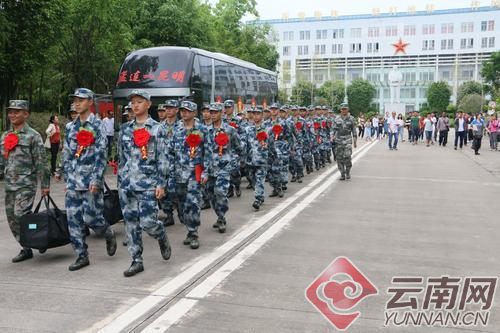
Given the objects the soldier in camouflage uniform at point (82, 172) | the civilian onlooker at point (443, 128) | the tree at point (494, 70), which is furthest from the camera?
the tree at point (494, 70)

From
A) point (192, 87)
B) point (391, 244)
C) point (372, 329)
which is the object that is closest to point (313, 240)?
point (391, 244)

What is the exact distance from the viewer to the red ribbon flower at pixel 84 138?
19.2ft

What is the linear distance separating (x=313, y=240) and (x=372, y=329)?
289 cm

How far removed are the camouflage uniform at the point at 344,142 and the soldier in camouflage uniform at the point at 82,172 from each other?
8588mm

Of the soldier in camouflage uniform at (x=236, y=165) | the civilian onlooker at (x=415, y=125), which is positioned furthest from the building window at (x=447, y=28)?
the soldier in camouflage uniform at (x=236, y=165)

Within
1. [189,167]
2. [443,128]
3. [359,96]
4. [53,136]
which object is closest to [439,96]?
[359,96]

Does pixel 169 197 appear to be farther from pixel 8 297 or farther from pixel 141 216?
pixel 8 297

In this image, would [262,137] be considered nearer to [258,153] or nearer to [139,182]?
[258,153]

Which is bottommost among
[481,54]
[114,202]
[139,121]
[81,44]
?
[114,202]

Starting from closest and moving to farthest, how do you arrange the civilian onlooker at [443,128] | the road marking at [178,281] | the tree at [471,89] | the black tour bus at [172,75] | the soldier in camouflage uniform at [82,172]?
the road marking at [178,281] < the soldier in camouflage uniform at [82,172] < the black tour bus at [172,75] < the civilian onlooker at [443,128] < the tree at [471,89]

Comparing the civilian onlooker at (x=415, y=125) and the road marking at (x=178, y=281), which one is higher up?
the civilian onlooker at (x=415, y=125)

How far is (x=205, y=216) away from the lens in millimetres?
8906

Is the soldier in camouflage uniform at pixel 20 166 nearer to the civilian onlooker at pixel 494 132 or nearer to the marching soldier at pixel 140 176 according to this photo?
the marching soldier at pixel 140 176

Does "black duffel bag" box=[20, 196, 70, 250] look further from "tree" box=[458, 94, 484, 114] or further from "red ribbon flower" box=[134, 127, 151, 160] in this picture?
"tree" box=[458, 94, 484, 114]
